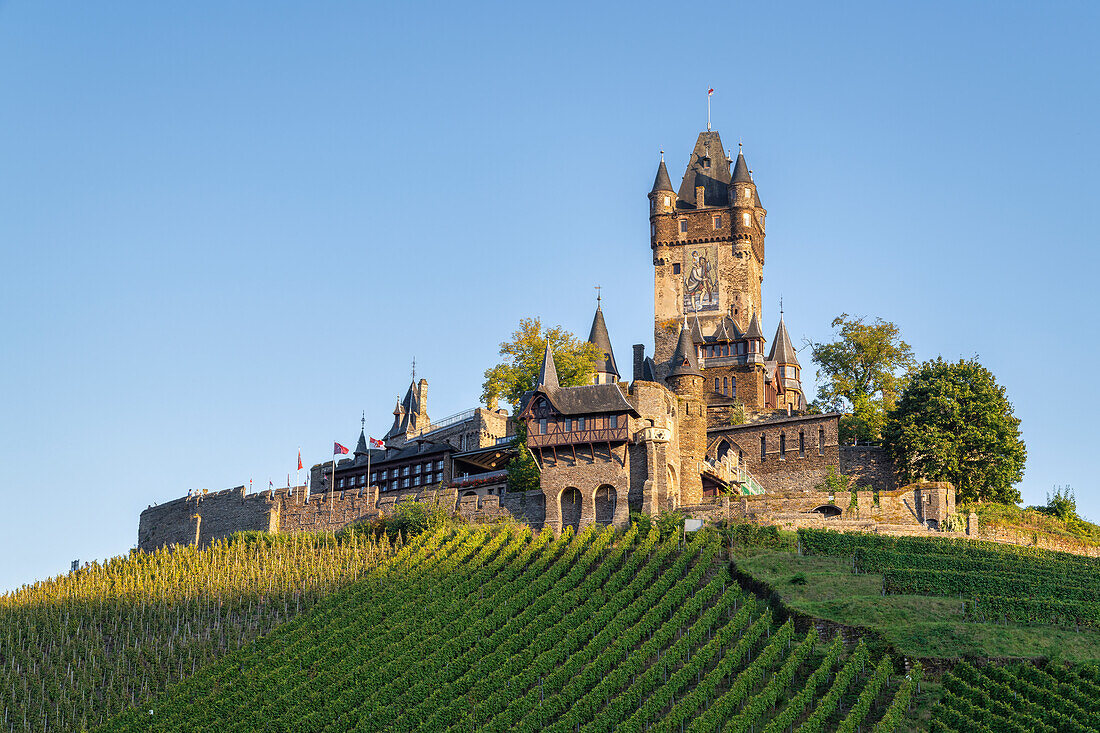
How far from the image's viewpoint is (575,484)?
5122cm

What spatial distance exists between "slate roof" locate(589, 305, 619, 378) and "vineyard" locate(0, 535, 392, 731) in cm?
1666

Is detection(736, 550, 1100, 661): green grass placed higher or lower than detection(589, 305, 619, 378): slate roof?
lower

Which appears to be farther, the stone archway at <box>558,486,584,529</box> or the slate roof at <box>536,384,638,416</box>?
the slate roof at <box>536,384,638,416</box>

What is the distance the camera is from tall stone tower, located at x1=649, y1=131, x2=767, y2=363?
72438 millimetres

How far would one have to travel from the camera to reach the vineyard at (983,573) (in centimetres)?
4191

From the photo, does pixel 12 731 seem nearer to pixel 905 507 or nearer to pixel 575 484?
pixel 575 484

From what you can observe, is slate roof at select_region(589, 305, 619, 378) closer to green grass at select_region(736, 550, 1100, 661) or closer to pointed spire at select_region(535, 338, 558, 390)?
pointed spire at select_region(535, 338, 558, 390)

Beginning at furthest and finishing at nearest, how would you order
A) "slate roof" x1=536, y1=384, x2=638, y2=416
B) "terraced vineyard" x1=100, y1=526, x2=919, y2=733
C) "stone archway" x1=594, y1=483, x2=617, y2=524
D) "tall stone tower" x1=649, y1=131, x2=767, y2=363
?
"tall stone tower" x1=649, y1=131, x2=767, y2=363
"slate roof" x1=536, y1=384, x2=638, y2=416
"stone archway" x1=594, y1=483, x2=617, y2=524
"terraced vineyard" x1=100, y1=526, x2=919, y2=733

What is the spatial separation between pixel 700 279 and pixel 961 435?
21770 mm

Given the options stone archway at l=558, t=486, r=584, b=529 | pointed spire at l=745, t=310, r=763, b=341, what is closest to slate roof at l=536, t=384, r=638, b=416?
stone archway at l=558, t=486, r=584, b=529

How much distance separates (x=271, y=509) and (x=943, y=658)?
2977cm

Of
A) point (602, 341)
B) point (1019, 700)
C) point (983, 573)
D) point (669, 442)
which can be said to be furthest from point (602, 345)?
point (1019, 700)

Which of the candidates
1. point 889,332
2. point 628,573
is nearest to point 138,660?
point 628,573

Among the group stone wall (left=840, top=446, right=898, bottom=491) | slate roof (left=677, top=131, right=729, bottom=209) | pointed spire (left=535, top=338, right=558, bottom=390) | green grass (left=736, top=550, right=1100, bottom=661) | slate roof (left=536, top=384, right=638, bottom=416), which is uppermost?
slate roof (left=677, top=131, right=729, bottom=209)
